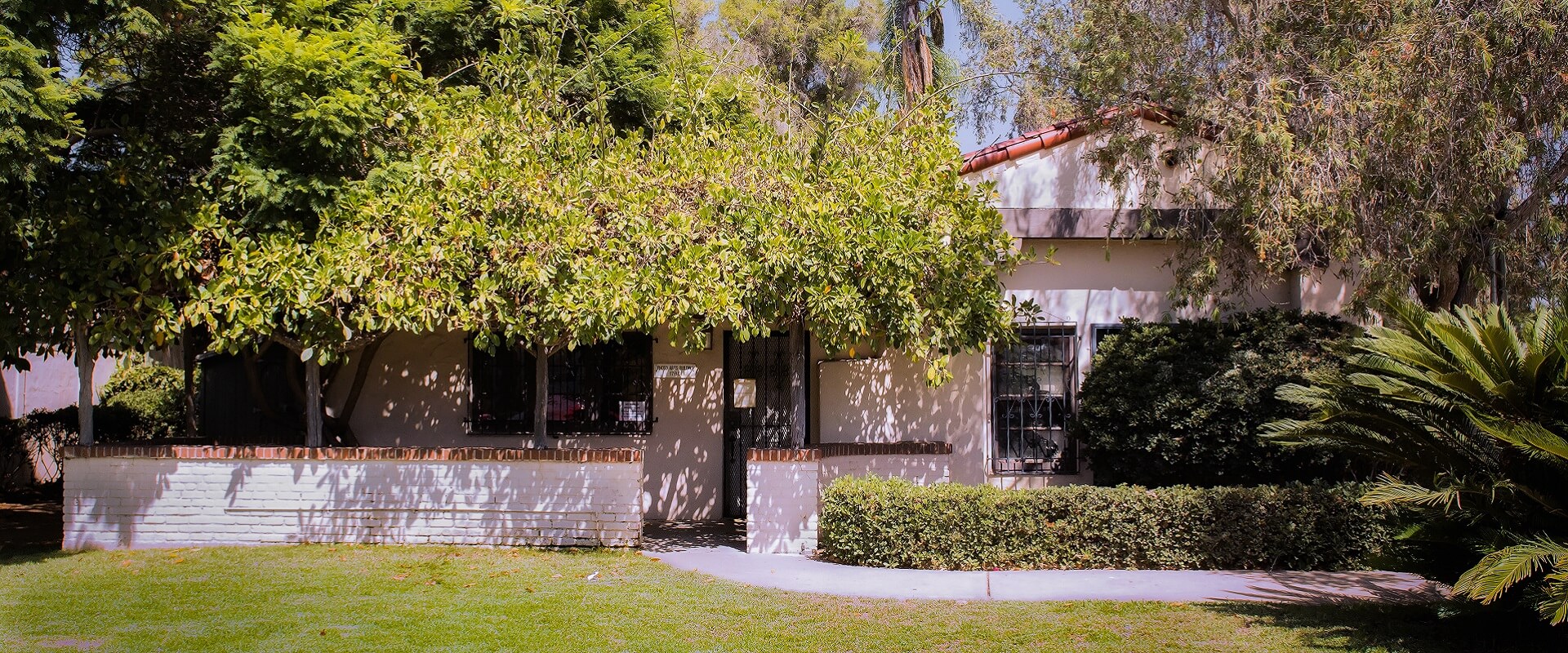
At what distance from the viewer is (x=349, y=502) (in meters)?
10.0

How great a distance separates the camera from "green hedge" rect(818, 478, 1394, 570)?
880 centimetres

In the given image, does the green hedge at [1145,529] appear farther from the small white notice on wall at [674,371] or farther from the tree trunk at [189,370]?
the tree trunk at [189,370]

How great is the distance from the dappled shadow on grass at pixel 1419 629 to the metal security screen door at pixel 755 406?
590cm

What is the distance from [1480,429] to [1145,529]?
2.86 m

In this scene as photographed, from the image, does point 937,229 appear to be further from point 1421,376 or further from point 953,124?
point 1421,376

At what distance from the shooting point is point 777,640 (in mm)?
6648

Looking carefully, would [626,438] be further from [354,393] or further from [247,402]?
[247,402]

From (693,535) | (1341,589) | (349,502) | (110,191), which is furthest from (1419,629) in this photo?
(110,191)

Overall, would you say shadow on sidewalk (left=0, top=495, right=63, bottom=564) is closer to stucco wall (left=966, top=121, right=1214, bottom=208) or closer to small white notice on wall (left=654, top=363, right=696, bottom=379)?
small white notice on wall (left=654, top=363, right=696, bottom=379)

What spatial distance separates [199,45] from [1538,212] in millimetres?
11239

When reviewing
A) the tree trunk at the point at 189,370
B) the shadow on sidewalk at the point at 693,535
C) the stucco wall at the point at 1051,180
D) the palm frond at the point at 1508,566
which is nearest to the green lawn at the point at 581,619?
the palm frond at the point at 1508,566

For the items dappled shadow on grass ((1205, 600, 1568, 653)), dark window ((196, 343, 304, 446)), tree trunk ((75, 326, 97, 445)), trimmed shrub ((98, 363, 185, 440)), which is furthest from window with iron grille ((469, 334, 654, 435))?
dappled shadow on grass ((1205, 600, 1568, 653))

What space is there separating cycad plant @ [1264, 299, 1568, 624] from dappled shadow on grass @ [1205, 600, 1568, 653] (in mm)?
370

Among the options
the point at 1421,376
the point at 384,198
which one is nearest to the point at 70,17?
the point at 384,198
